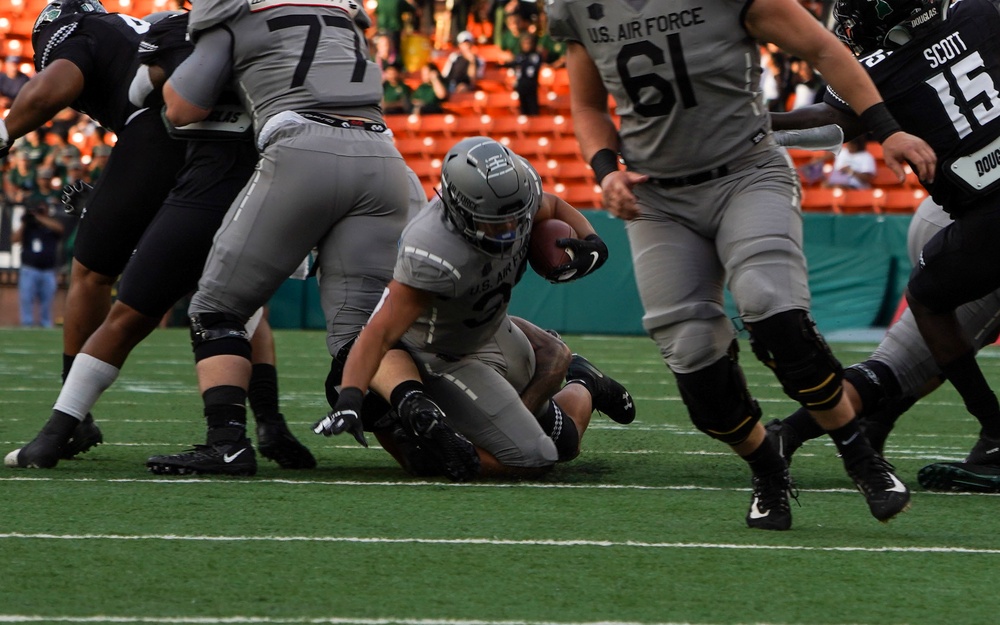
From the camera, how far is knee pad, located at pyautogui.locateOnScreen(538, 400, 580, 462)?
521cm

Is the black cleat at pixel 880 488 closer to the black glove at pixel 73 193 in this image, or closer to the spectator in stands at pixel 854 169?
the black glove at pixel 73 193

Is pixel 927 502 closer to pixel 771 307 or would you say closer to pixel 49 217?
pixel 771 307

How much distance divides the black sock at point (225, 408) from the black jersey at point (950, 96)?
226 centimetres

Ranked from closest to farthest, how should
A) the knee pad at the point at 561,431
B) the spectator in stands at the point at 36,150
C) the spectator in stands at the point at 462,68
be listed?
the knee pad at the point at 561,431 < the spectator in stands at the point at 36,150 < the spectator in stands at the point at 462,68

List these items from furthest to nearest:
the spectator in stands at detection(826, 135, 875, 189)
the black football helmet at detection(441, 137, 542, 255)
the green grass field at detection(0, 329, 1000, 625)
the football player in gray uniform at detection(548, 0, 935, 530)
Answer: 1. the spectator in stands at detection(826, 135, 875, 189)
2. the black football helmet at detection(441, 137, 542, 255)
3. the football player in gray uniform at detection(548, 0, 935, 530)
4. the green grass field at detection(0, 329, 1000, 625)

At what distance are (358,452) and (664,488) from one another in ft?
5.18

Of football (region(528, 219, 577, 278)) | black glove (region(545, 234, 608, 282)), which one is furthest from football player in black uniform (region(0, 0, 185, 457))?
black glove (region(545, 234, 608, 282))

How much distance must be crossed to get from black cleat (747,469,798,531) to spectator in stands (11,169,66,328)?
11.9 meters

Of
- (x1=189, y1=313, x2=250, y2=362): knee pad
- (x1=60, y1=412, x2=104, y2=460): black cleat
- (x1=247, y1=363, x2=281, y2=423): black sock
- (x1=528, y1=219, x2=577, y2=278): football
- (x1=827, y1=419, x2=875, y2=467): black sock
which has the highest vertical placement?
(x1=528, y1=219, x2=577, y2=278): football

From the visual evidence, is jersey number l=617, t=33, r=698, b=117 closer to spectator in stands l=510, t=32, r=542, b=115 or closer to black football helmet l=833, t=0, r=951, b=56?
black football helmet l=833, t=0, r=951, b=56

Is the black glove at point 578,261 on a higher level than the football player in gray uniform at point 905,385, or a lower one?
higher

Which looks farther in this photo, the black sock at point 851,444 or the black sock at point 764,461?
the black sock at point 764,461

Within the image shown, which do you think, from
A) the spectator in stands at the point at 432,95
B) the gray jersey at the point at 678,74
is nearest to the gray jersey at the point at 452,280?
the gray jersey at the point at 678,74

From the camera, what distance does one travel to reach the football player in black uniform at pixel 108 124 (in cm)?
525
